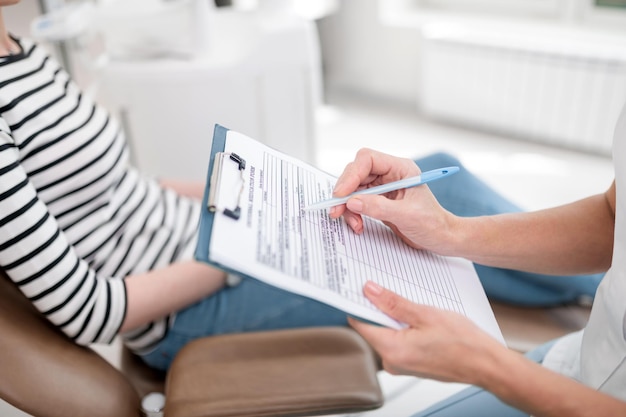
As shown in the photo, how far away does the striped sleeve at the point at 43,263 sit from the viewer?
0.79 metres

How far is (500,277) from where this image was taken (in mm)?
1144

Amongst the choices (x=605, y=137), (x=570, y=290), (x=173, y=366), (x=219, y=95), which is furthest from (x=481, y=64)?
(x=173, y=366)

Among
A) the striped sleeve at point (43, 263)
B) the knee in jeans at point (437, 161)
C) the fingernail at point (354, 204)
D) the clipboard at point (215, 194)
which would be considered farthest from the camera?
the knee in jeans at point (437, 161)

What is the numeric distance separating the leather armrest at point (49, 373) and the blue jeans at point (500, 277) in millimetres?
673

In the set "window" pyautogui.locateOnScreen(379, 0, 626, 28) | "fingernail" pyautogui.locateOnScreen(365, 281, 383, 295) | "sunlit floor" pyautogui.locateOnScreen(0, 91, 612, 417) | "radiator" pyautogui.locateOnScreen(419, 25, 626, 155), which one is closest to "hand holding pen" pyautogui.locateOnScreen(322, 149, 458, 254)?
"fingernail" pyautogui.locateOnScreen(365, 281, 383, 295)

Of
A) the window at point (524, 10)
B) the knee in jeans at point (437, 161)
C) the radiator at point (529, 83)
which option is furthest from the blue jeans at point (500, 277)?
the window at point (524, 10)

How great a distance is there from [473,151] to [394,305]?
2.22m

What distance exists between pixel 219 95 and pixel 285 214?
1281mm

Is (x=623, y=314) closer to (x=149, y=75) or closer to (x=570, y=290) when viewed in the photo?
(x=570, y=290)

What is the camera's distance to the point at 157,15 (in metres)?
1.80

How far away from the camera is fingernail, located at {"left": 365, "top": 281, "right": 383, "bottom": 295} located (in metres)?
0.60

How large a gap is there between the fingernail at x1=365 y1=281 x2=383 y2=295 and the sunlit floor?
167 centimetres

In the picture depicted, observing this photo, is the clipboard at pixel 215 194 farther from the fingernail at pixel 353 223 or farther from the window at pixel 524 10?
the window at pixel 524 10

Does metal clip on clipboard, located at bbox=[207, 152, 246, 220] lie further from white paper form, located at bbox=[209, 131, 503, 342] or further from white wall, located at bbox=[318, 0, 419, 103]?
white wall, located at bbox=[318, 0, 419, 103]
